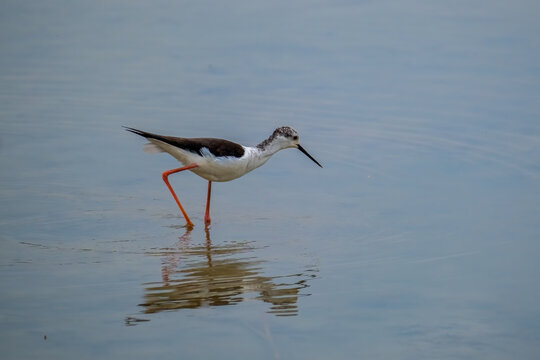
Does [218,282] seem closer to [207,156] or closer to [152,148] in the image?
[207,156]

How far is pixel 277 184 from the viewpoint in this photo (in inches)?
380

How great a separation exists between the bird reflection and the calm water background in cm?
2

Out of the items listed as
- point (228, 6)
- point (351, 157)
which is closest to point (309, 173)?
point (351, 157)

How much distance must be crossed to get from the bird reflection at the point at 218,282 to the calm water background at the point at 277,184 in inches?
0.9

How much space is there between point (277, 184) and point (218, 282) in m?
2.73

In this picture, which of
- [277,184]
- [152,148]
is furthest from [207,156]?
[277,184]

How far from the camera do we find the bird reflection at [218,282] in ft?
21.6

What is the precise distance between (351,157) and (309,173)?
1.75ft

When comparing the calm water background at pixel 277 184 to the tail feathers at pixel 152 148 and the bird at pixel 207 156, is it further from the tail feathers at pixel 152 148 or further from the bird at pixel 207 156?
the tail feathers at pixel 152 148

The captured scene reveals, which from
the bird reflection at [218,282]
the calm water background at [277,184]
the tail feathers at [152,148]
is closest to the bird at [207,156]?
the tail feathers at [152,148]

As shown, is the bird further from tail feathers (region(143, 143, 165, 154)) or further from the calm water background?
the calm water background

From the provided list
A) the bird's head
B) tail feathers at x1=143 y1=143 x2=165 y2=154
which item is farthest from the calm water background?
tail feathers at x1=143 y1=143 x2=165 y2=154

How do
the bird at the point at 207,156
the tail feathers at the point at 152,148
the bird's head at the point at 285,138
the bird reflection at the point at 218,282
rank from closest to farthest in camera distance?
the bird reflection at the point at 218,282, the bird at the point at 207,156, the tail feathers at the point at 152,148, the bird's head at the point at 285,138

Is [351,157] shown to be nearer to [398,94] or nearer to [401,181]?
[401,181]
